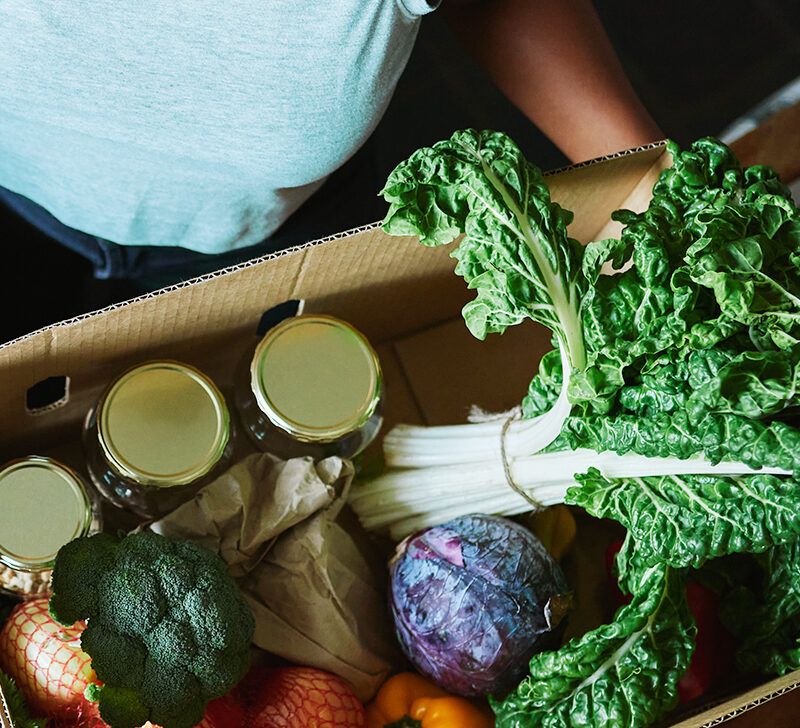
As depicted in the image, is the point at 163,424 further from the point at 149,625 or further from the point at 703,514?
the point at 703,514

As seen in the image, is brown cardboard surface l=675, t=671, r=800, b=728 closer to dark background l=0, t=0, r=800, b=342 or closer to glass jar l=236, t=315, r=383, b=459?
glass jar l=236, t=315, r=383, b=459

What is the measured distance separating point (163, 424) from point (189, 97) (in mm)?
285

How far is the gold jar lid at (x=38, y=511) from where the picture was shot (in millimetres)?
826

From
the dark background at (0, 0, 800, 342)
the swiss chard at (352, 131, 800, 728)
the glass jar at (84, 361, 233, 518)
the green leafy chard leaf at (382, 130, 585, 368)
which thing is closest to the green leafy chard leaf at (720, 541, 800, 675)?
the swiss chard at (352, 131, 800, 728)

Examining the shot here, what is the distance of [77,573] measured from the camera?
0.78 metres

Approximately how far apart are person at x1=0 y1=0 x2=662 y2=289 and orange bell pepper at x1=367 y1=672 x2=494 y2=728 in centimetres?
47

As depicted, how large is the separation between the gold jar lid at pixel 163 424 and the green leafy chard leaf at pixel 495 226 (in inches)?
9.7

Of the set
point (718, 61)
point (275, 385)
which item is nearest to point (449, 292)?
point (275, 385)

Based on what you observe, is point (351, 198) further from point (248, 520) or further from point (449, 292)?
point (248, 520)

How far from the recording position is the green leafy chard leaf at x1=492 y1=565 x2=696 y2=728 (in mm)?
857

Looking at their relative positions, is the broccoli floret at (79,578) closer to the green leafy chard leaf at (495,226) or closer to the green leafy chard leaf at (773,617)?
the green leafy chard leaf at (495,226)

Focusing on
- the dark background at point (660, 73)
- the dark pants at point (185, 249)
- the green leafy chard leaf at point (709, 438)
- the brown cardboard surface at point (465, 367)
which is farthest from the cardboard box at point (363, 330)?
the dark background at point (660, 73)

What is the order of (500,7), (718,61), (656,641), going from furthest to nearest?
1. (718,61)
2. (500,7)
3. (656,641)

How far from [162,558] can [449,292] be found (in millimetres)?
440
